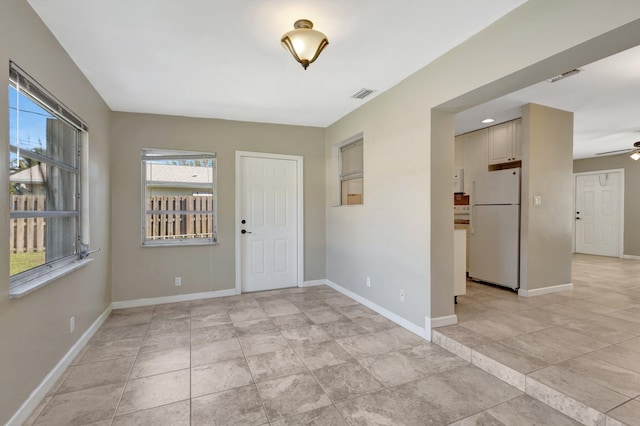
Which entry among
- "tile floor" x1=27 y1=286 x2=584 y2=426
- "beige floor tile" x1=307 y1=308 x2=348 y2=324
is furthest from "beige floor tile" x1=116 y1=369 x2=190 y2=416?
"beige floor tile" x1=307 y1=308 x2=348 y2=324

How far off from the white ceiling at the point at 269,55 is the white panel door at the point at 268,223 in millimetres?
832

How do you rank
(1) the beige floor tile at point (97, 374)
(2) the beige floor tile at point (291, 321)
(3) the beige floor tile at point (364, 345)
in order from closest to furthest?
(1) the beige floor tile at point (97, 374), (3) the beige floor tile at point (364, 345), (2) the beige floor tile at point (291, 321)

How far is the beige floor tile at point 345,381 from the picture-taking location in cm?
209

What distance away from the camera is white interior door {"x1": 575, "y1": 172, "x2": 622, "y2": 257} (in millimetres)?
7145

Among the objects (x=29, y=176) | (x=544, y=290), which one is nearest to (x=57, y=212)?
(x=29, y=176)

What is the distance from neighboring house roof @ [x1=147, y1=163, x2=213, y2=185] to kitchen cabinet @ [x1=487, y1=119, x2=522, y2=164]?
4250 millimetres

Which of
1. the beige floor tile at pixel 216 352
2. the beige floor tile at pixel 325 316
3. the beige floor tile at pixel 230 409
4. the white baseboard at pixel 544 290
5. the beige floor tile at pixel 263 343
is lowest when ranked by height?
the beige floor tile at pixel 230 409

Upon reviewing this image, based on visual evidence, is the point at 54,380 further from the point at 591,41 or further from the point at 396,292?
the point at 591,41

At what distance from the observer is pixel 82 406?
1.97 metres

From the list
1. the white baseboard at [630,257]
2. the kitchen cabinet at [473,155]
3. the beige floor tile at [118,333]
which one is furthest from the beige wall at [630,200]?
the beige floor tile at [118,333]

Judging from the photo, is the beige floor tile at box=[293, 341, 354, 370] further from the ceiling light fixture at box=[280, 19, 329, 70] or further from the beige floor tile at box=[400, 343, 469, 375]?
the ceiling light fixture at box=[280, 19, 329, 70]

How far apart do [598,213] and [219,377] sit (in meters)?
9.23

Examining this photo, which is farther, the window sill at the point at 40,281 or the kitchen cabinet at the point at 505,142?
the kitchen cabinet at the point at 505,142

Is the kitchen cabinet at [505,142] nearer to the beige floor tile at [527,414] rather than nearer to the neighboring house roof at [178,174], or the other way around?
the beige floor tile at [527,414]
